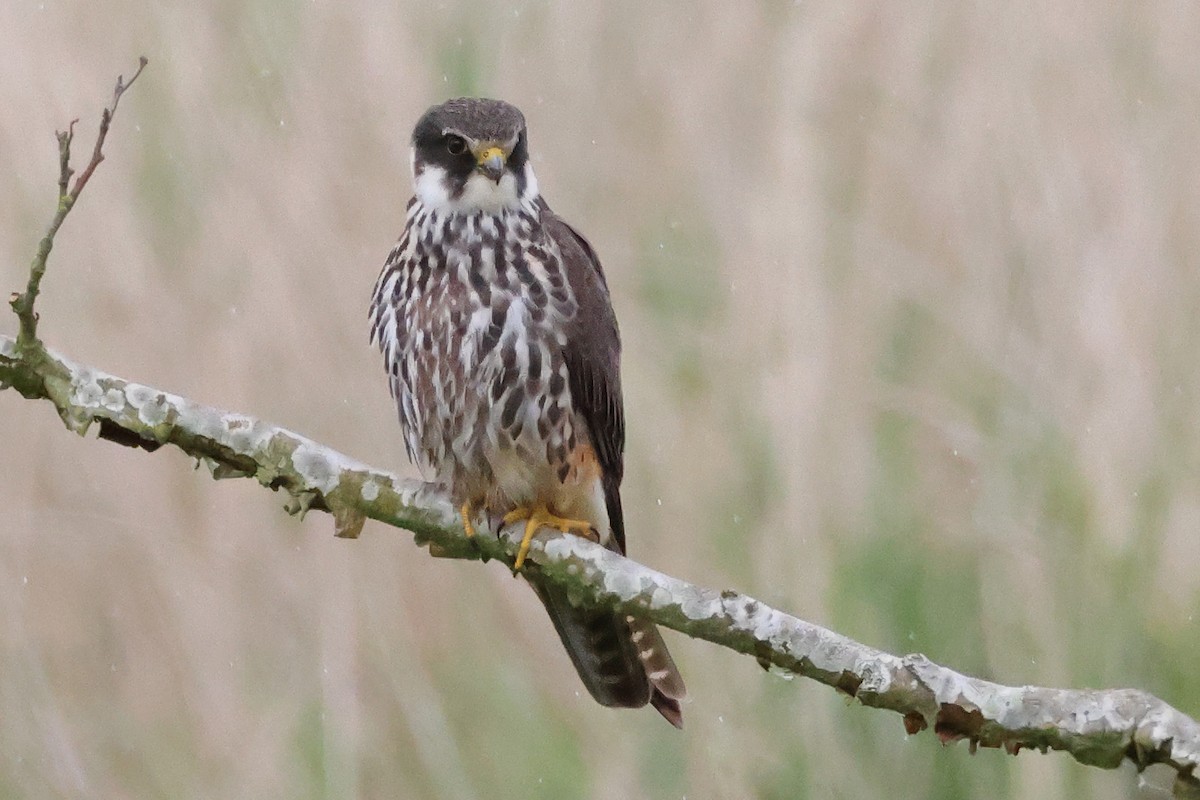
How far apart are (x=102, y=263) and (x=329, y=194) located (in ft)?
1.47

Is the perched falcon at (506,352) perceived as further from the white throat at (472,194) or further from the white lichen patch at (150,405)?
the white lichen patch at (150,405)

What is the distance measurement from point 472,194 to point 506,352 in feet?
0.77

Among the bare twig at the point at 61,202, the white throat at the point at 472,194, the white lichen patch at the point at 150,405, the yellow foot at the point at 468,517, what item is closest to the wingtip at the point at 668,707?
the yellow foot at the point at 468,517

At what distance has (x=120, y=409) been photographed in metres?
1.68

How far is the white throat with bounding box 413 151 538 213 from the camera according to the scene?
7.03 feet

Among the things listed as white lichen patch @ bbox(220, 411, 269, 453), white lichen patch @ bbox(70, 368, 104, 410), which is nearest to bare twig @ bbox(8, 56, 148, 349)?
white lichen patch @ bbox(70, 368, 104, 410)

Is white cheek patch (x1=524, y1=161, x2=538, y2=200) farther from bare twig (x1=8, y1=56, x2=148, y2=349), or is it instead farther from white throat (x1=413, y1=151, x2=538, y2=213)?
bare twig (x1=8, y1=56, x2=148, y2=349)

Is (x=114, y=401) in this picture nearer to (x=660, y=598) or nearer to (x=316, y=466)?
(x=316, y=466)

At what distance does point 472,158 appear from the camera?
2.15m

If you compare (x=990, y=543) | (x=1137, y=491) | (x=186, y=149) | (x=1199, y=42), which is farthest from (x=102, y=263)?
(x=1199, y=42)

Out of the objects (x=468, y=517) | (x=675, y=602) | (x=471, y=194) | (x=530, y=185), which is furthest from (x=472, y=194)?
(x=675, y=602)

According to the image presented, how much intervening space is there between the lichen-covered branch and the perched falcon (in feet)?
0.70

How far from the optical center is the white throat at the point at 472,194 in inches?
84.4

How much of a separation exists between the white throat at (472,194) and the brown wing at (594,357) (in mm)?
72
